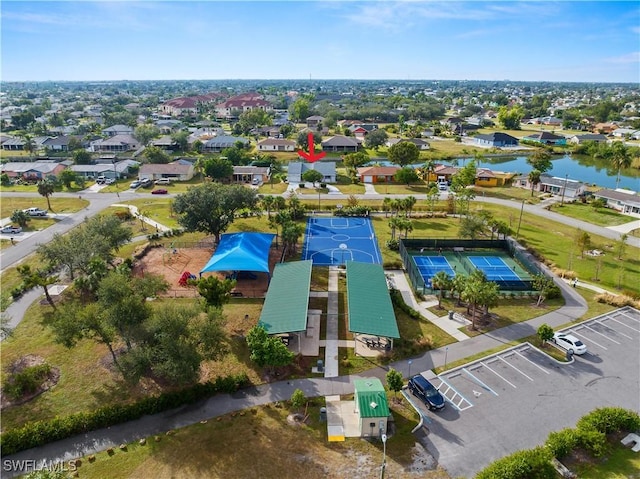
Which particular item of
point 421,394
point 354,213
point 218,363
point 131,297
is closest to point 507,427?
point 421,394

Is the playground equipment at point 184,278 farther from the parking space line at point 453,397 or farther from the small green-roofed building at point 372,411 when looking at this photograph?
the parking space line at point 453,397

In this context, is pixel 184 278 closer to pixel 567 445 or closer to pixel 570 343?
pixel 567 445

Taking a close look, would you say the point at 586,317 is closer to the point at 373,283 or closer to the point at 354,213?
the point at 373,283

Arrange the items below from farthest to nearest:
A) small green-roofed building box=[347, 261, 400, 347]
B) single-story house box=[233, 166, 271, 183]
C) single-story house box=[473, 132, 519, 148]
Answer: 1. single-story house box=[473, 132, 519, 148]
2. single-story house box=[233, 166, 271, 183]
3. small green-roofed building box=[347, 261, 400, 347]

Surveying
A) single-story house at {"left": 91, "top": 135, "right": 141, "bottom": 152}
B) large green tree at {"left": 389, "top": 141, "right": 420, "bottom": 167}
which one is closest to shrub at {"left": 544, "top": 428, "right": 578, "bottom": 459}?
large green tree at {"left": 389, "top": 141, "right": 420, "bottom": 167}

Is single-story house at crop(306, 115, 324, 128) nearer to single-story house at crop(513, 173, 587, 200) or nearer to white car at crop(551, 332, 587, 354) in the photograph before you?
single-story house at crop(513, 173, 587, 200)

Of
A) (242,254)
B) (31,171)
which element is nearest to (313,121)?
(31,171)

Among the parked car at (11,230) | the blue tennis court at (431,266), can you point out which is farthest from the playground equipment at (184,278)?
the parked car at (11,230)
